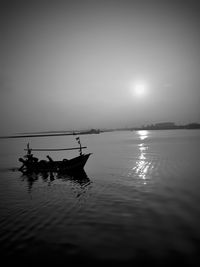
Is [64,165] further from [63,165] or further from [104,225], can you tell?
[104,225]

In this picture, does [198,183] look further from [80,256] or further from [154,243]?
[80,256]

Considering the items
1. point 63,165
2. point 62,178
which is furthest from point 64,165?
point 62,178

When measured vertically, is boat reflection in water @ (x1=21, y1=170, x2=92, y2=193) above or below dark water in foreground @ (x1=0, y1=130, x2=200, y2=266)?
below

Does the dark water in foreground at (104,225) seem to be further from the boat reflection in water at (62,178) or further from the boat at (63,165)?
the boat at (63,165)

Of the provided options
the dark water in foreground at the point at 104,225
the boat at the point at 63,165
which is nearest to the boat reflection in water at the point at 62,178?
the boat at the point at 63,165

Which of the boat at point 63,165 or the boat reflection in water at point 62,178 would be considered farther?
the boat at point 63,165

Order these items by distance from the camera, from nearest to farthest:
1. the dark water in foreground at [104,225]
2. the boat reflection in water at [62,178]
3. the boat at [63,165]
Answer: the dark water in foreground at [104,225]
the boat reflection in water at [62,178]
the boat at [63,165]

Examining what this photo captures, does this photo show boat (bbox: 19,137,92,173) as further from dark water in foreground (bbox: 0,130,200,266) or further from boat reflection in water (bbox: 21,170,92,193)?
dark water in foreground (bbox: 0,130,200,266)

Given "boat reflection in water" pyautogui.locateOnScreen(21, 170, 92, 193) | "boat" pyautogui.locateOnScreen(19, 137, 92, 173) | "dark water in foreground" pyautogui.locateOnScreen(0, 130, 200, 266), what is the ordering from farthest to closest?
"boat" pyautogui.locateOnScreen(19, 137, 92, 173)
"boat reflection in water" pyautogui.locateOnScreen(21, 170, 92, 193)
"dark water in foreground" pyautogui.locateOnScreen(0, 130, 200, 266)

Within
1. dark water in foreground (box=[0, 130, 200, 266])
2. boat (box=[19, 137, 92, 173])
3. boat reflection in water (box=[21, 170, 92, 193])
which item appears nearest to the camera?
dark water in foreground (box=[0, 130, 200, 266])

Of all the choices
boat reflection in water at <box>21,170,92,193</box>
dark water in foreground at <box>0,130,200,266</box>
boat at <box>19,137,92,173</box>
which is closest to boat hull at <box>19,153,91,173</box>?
boat at <box>19,137,92,173</box>

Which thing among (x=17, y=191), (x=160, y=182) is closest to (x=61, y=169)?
(x=17, y=191)

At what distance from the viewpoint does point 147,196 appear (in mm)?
17688

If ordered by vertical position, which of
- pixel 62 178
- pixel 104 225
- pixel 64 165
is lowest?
pixel 62 178
